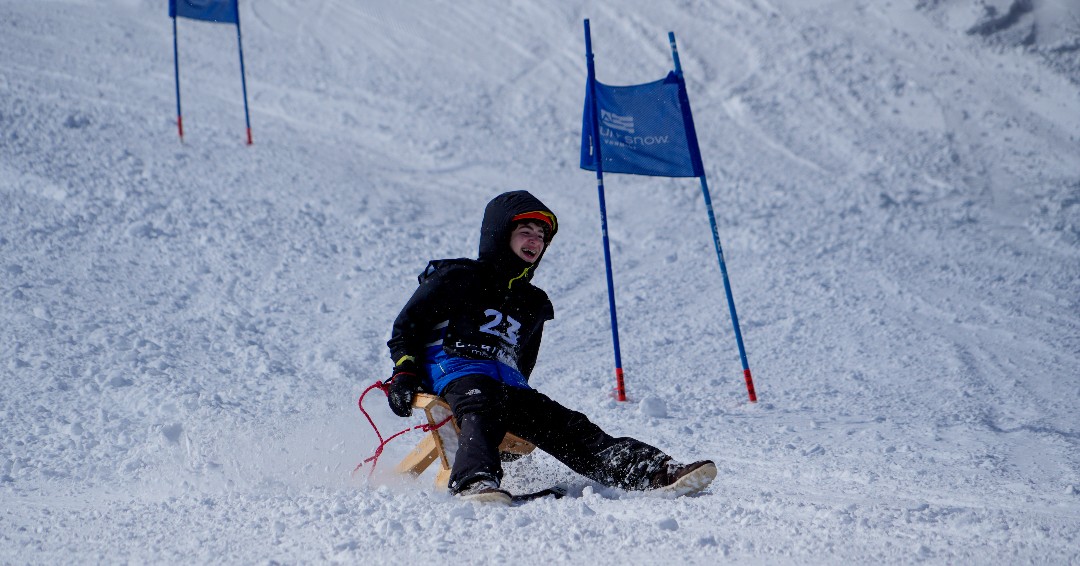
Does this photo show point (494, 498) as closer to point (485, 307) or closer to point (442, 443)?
point (442, 443)

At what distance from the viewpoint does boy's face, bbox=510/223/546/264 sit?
4.01 m

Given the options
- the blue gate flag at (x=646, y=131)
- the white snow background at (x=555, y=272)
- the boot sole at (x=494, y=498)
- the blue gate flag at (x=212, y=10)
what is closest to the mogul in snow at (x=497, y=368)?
the boot sole at (x=494, y=498)

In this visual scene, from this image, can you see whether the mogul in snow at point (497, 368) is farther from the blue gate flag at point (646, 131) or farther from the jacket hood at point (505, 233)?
the blue gate flag at point (646, 131)

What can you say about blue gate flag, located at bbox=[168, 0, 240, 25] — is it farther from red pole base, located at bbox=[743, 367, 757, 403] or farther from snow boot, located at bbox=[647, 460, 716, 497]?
snow boot, located at bbox=[647, 460, 716, 497]

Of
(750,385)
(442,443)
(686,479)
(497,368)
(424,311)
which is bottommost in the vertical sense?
(750,385)

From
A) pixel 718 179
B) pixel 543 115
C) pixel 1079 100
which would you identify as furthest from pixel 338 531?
pixel 1079 100

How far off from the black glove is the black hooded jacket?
0.28 ft

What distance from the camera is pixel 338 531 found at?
276 cm

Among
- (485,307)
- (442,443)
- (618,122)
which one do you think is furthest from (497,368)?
(618,122)

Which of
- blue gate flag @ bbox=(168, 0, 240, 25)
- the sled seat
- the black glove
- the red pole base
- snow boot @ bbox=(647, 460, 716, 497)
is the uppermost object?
snow boot @ bbox=(647, 460, 716, 497)

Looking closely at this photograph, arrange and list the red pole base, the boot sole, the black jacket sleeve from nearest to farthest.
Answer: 1. the boot sole
2. the black jacket sleeve
3. the red pole base

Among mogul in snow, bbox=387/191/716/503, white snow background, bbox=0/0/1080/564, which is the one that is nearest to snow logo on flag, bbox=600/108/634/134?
white snow background, bbox=0/0/1080/564

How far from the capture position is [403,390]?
11.9 ft

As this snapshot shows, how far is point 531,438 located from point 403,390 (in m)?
0.55
